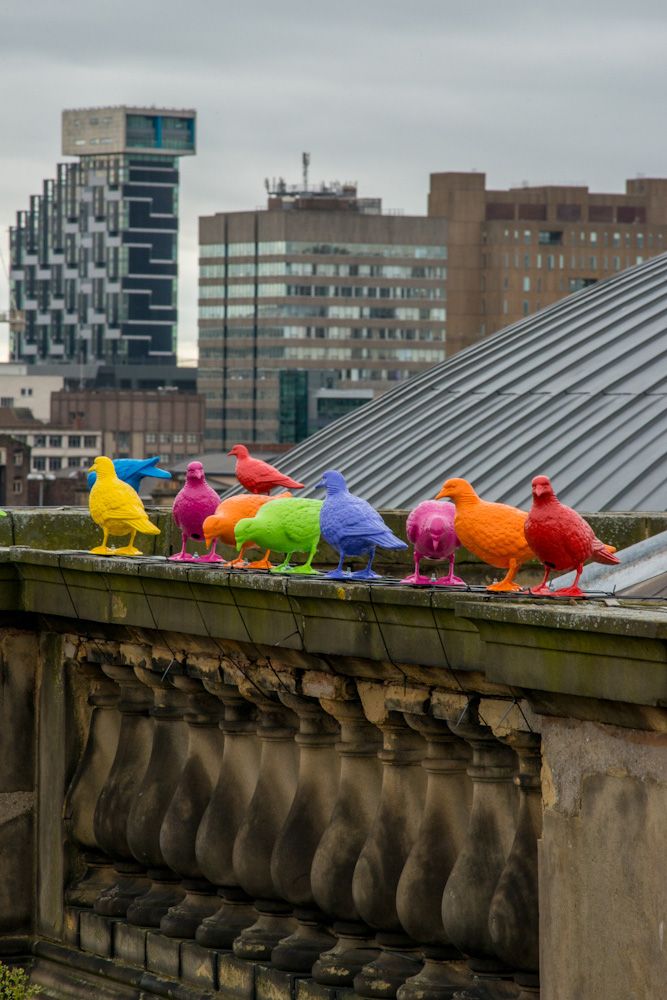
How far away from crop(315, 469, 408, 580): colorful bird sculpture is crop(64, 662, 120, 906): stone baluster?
155 inches

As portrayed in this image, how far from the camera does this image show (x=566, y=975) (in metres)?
10.8

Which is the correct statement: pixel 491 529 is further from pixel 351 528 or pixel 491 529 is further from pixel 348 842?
pixel 348 842

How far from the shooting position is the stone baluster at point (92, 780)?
1641 cm

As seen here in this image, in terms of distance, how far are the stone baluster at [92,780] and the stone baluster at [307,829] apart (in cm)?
297

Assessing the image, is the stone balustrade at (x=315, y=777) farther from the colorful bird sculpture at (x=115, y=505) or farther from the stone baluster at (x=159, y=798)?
the colorful bird sculpture at (x=115, y=505)

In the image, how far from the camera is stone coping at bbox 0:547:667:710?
10.1 metres

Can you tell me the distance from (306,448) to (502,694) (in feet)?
97.6

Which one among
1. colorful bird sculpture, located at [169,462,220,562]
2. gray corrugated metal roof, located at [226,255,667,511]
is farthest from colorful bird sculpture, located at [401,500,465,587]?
gray corrugated metal roof, located at [226,255,667,511]

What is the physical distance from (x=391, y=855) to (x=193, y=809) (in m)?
2.60

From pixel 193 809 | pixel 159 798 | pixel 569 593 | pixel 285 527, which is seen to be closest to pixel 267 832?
pixel 193 809

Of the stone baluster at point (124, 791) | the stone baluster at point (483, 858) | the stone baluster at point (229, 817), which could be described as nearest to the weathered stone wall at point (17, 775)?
the stone baluster at point (124, 791)

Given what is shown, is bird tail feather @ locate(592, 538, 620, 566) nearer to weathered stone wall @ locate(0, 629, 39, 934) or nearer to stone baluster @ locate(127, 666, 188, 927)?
stone baluster @ locate(127, 666, 188, 927)

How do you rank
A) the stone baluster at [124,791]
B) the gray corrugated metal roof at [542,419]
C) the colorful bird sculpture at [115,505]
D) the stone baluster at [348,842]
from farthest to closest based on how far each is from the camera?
the gray corrugated metal roof at [542,419] → the stone baluster at [124,791] → the colorful bird sculpture at [115,505] → the stone baluster at [348,842]

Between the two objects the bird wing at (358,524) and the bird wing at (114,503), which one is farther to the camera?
the bird wing at (114,503)
